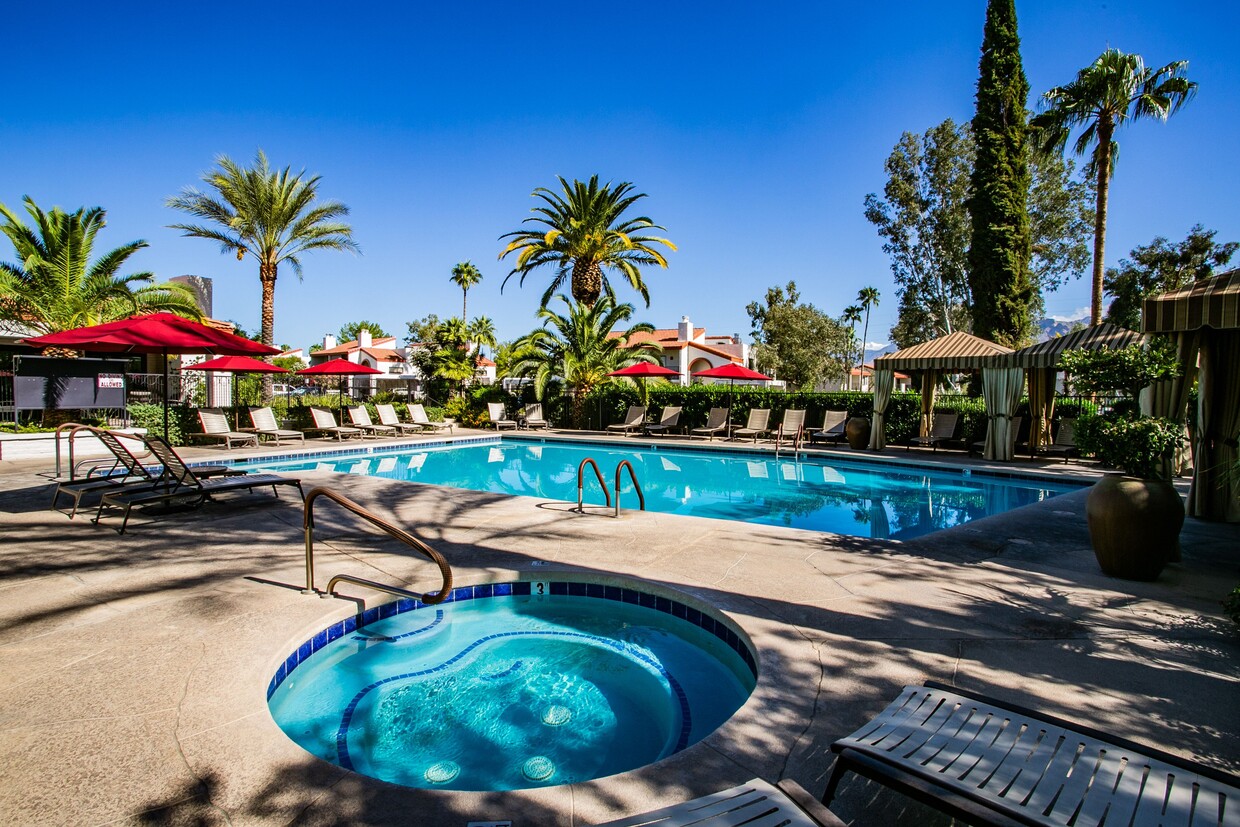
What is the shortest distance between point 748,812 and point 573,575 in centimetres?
335

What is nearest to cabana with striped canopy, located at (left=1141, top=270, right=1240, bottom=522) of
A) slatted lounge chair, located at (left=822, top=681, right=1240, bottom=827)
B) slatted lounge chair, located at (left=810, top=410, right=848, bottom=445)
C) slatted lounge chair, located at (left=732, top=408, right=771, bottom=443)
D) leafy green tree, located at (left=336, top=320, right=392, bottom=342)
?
slatted lounge chair, located at (left=822, top=681, right=1240, bottom=827)

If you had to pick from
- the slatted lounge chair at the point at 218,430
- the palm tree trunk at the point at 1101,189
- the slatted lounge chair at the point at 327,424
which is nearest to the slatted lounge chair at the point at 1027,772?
the slatted lounge chair at the point at 218,430

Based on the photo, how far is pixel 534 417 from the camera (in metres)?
21.5

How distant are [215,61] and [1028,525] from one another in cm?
1887

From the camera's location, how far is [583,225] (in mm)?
20812

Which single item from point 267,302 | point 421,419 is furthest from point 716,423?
point 267,302

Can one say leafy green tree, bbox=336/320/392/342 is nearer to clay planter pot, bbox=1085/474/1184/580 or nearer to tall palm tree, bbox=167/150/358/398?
tall palm tree, bbox=167/150/358/398

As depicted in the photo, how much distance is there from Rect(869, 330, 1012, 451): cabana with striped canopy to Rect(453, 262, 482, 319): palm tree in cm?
4550

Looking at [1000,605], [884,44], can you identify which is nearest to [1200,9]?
[884,44]

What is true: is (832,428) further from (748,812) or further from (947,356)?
(748,812)

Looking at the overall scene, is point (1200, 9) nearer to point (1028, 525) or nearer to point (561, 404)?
point (1028, 525)

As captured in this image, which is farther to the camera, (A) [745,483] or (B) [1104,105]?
(B) [1104,105]

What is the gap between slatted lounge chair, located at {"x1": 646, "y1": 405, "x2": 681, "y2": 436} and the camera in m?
19.0

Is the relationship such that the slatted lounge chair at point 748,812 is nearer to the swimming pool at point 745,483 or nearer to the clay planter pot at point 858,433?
the swimming pool at point 745,483
